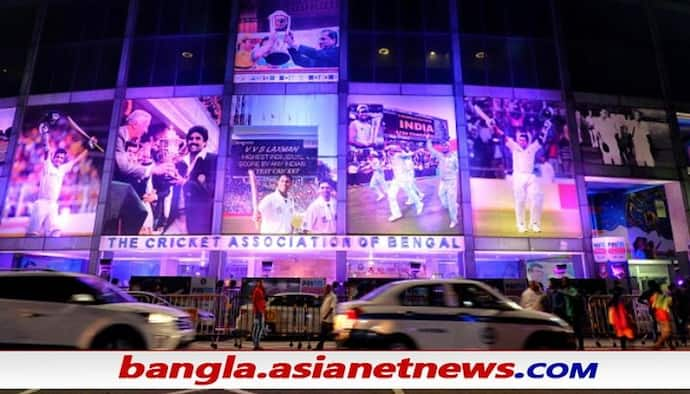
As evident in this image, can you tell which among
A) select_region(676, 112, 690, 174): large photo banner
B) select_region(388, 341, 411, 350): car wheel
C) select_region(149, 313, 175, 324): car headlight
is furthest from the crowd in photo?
select_region(149, 313, 175, 324): car headlight

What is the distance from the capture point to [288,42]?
2184 centimetres

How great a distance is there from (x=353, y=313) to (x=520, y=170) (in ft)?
54.5

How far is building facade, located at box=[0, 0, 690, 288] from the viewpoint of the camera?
19.8m

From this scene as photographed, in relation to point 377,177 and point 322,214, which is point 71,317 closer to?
point 322,214

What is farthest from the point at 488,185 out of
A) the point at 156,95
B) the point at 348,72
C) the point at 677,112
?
the point at 156,95

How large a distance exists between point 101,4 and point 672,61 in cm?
3359

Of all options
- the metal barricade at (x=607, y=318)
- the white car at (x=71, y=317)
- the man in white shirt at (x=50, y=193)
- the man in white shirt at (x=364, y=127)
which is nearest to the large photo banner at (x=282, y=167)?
the man in white shirt at (x=364, y=127)

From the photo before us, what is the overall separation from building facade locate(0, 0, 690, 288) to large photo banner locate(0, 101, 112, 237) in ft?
0.34

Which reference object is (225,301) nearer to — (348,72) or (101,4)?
(348,72)

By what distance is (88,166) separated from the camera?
828 inches

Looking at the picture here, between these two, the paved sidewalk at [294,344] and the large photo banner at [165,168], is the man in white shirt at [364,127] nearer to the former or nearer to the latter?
the large photo banner at [165,168]

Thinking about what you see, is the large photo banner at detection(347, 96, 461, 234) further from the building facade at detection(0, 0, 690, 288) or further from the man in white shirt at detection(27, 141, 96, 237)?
the man in white shirt at detection(27, 141, 96, 237)

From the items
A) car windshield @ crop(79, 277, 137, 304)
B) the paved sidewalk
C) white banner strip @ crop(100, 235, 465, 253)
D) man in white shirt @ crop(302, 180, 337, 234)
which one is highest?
man in white shirt @ crop(302, 180, 337, 234)

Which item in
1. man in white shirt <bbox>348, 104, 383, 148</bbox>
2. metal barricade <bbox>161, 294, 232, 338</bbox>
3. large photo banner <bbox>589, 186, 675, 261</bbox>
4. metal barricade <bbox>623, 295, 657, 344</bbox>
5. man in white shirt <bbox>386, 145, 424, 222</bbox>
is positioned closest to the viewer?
metal barricade <bbox>161, 294, 232, 338</bbox>
